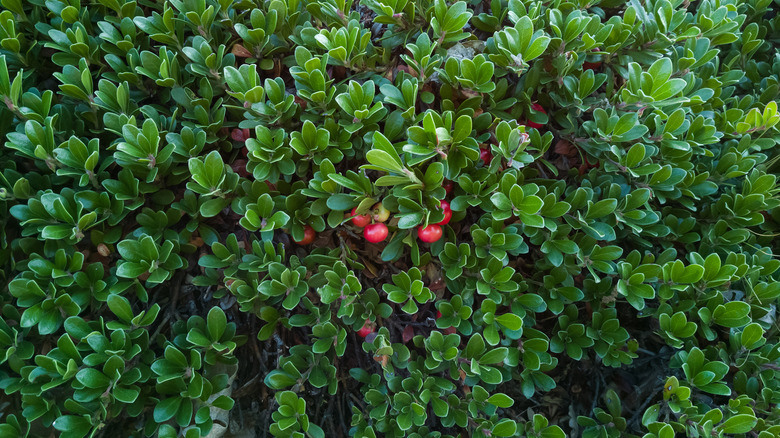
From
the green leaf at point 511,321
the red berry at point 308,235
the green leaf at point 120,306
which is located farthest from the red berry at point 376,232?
the green leaf at point 120,306

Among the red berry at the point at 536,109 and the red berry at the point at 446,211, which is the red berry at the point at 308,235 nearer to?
the red berry at the point at 446,211

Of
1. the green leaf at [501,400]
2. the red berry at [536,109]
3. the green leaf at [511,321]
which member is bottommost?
the green leaf at [501,400]

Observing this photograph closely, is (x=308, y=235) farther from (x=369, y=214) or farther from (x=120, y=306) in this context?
(x=120, y=306)

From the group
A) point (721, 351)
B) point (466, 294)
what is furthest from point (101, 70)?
point (721, 351)

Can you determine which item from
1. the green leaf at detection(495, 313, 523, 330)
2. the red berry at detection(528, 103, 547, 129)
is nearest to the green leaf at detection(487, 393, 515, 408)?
the green leaf at detection(495, 313, 523, 330)

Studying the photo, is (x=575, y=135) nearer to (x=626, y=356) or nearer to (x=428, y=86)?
(x=428, y=86)

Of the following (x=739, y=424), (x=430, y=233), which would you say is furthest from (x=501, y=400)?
(x=739, y=424)
